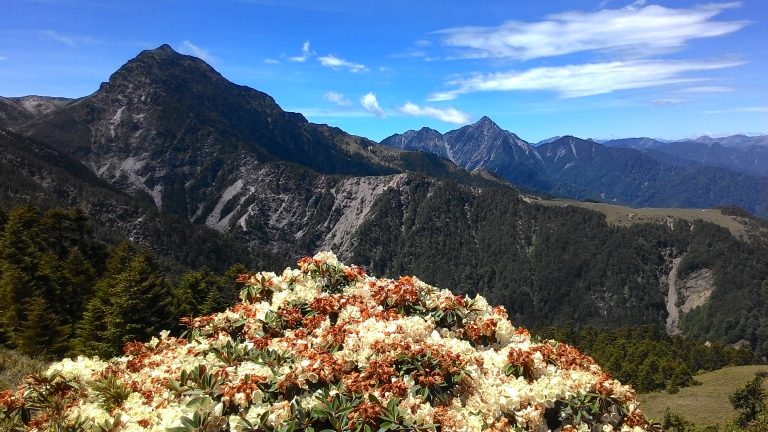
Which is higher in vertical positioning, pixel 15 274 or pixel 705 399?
pixel 15 274

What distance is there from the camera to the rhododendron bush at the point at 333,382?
5613 millimetres

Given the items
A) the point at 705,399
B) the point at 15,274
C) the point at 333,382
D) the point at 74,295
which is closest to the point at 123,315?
the point at 15,274

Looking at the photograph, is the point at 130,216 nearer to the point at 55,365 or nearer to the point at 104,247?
the point at 104,247

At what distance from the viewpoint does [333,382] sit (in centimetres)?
638

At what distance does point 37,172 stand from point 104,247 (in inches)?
5540

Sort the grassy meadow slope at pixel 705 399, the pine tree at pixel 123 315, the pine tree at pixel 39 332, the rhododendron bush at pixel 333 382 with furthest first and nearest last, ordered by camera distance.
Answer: the grassy meadow slope at pixel 705 399 < the pine tree at pixel 123 315 < the pine tree at pixel 39 332 < the rhododendron bush at pixel 333 382

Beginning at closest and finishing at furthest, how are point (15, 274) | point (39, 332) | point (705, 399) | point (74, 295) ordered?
1. point (39, 332)
2. point (15, 274)
3. point (74, 295)
4. point (705, 399)

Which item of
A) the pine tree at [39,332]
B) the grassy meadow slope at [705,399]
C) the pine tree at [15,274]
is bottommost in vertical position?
the grassy meadow slope at [705,399]

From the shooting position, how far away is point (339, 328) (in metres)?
7.57

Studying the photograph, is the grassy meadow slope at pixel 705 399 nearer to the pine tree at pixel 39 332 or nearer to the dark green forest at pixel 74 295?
the dark green forest at pixel 74 295

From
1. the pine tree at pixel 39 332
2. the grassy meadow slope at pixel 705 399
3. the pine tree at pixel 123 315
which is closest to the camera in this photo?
the pine tree at pixel 39 332

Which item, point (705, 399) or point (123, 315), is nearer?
point (123, 315)

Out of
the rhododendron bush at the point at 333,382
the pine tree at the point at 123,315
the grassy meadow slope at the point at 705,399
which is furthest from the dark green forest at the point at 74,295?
the grassy meadow slope at the point at 705,399

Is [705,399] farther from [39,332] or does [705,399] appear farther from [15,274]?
[15,274]
